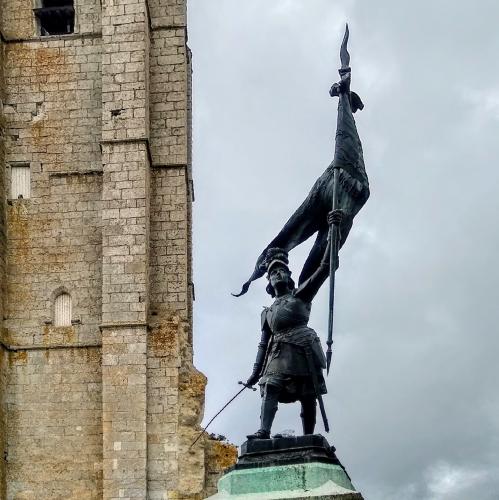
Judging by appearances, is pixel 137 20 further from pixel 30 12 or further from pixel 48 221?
pixel 48 221

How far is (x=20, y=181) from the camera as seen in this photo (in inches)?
909

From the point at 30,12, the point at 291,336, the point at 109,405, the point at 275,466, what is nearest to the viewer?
the point at 275,466

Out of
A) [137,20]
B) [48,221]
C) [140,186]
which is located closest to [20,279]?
[48,221]

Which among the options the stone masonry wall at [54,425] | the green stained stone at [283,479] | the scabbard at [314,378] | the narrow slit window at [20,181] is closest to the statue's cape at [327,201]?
the scabbard at [314,378]

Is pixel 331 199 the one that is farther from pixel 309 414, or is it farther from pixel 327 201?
pixel 309 414

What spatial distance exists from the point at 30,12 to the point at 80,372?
7.51 metres

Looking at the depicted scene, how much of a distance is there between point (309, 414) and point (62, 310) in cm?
1542

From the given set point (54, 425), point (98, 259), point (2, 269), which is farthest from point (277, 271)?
point (2, 269)

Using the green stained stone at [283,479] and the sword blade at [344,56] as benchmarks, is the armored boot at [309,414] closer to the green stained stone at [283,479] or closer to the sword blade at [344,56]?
the green stained stone at [283,479]

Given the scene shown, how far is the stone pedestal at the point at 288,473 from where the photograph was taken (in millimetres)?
6613

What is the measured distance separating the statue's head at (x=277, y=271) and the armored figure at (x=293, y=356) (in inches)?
0.6

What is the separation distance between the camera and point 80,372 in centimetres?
2175

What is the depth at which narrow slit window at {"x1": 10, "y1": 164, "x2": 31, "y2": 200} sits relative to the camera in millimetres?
22984

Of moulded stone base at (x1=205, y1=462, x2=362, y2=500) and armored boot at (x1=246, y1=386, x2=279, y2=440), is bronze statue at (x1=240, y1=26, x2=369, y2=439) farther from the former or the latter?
moulded stone base at (x1=205, y1=462, x2=362, y2=500)
